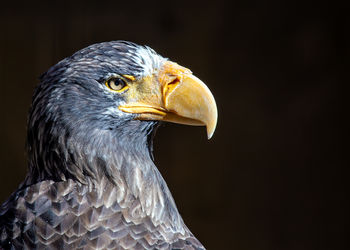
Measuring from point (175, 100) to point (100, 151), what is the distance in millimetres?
311

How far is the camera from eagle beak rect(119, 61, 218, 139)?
2504 millimetres

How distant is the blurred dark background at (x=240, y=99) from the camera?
4.75 meters

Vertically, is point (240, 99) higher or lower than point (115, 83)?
lower

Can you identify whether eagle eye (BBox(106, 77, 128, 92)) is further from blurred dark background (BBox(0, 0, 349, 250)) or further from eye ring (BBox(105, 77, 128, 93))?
blurred dark background (BBox(0, 0, 349, 250))

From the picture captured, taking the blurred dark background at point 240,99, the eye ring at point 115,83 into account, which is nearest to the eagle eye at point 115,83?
the eye ring at point 115,83

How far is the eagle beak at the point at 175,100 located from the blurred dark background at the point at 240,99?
2.19m

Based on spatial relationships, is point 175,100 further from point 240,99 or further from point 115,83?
point 240,99

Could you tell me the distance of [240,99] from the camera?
4805 mm

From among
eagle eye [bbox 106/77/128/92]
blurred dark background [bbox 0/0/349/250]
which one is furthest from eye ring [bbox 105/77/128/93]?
blurred dark background [bbox 0/0/349/250]

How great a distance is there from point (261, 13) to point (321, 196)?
126 centimetres

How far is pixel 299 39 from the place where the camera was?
4738 millimetres

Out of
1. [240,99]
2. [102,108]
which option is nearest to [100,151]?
[102,108]

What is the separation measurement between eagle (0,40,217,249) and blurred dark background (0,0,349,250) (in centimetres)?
219

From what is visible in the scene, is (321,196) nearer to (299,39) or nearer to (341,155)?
(341,155)
